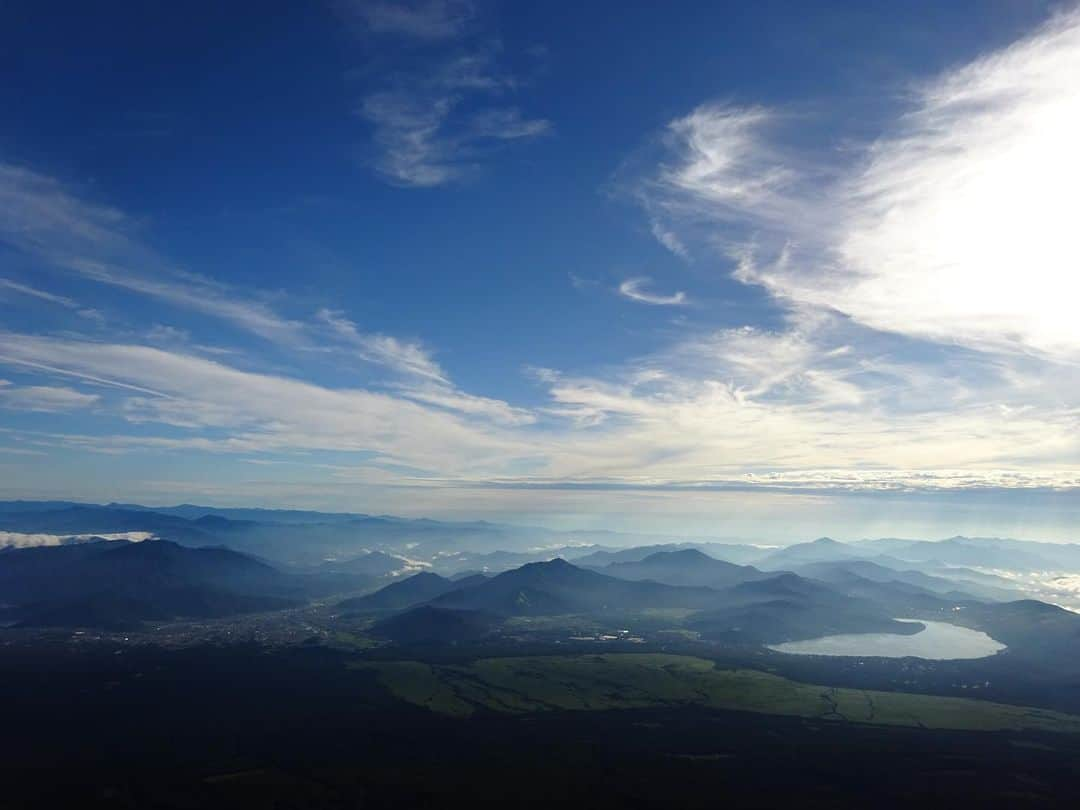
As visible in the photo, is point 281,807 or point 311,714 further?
point 311,714

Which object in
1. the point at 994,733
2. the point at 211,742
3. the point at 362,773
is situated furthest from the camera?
the point at 994,733

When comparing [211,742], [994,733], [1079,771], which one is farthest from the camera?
[994,733]

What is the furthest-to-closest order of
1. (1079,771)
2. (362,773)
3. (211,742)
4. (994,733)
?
(994,733)
(211,742)
(1079,771)
(362,773)

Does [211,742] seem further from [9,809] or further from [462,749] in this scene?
[462,749]

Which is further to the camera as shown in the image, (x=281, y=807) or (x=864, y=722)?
(x=864, y=722)

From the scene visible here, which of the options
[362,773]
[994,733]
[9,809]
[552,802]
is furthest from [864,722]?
[9,809]

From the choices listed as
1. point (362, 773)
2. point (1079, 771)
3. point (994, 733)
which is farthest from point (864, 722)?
point (362, 773)

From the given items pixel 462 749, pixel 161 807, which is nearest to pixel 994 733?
pixel 462 749

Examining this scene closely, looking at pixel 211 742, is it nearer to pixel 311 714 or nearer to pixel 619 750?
pixel 311 714

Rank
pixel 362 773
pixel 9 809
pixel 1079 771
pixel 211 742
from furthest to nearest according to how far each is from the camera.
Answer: pixel 211 742, pixel 1079 771, pixel 362 773, pixel 9 809
